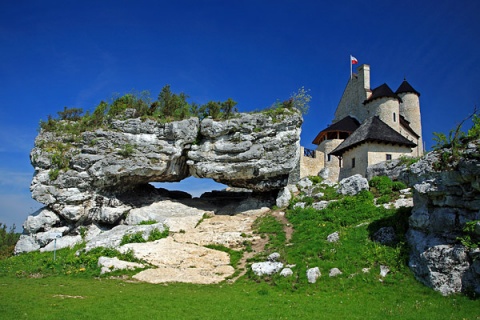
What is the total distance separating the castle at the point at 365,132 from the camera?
114 ft

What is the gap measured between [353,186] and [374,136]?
8759mm

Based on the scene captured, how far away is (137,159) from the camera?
96.0 ft

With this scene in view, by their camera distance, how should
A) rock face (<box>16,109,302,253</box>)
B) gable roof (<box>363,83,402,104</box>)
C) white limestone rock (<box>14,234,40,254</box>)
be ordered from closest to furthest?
1. white limestone rock (<box>14,234,40,254</box>)
2. rock face (<box>16,109,302,253</box>)
3. gable roof (<box>363,83,402,104</box>)

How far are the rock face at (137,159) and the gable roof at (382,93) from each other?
18.3 meters

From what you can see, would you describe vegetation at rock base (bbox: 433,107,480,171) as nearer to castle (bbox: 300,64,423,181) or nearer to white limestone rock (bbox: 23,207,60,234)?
castle (bbox: 300,64,423,181)

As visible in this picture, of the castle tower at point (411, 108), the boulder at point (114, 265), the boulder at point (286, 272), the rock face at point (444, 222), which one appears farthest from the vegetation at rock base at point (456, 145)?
the castle tower at point (411, 108)

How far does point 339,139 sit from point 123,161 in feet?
85.3

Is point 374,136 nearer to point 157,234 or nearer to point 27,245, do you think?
point 157,234

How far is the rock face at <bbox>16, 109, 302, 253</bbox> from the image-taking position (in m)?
28.5

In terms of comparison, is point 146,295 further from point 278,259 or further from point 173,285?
point 278,259

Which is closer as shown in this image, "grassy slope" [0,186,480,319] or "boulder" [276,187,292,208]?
"grassy slope" [0,186,480,319]

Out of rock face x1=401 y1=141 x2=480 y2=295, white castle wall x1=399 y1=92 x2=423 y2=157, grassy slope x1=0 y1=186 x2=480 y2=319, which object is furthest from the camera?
white castle wall x1=399 y1=92 x2=423 y2=157

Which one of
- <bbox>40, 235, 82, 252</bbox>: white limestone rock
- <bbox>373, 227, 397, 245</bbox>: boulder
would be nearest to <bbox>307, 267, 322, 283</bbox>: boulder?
<bbox>373, 227, 397, 245</bbox>: boulder

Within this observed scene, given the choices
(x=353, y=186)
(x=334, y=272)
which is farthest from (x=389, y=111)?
(x=334, y=272)
